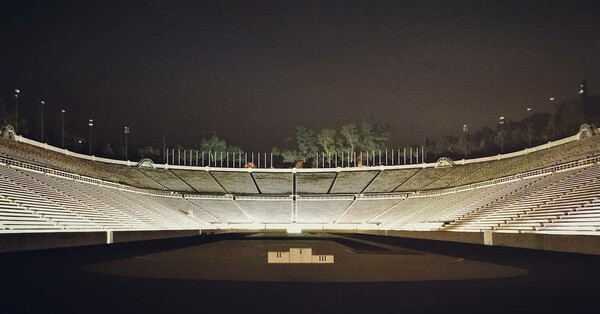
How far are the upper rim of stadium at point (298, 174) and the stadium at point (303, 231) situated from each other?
0.22 meters

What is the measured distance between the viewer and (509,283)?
1258 cm

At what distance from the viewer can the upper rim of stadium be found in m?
58.1

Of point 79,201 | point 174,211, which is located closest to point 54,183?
point 79,201

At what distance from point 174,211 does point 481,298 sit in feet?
183

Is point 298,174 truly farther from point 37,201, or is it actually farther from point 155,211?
point 37,201

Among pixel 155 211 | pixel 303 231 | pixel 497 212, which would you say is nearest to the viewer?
pixel 497 212

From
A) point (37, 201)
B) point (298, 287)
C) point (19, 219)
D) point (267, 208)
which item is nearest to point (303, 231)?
point (267, 208)

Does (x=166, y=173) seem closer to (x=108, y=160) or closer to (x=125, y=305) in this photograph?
(x=108, y=160)

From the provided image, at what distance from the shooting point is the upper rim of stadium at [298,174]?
58.1m

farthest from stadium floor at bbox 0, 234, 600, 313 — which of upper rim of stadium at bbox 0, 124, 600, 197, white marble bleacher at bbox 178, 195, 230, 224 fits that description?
white marble bleacher at bbox 178, 195, 230, 224

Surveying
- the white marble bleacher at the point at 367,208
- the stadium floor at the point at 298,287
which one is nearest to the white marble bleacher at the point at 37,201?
the stadium floor at the point at 298,287

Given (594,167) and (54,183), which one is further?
(54,183)

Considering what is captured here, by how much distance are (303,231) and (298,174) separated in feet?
36.7

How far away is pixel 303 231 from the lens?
70.4m
